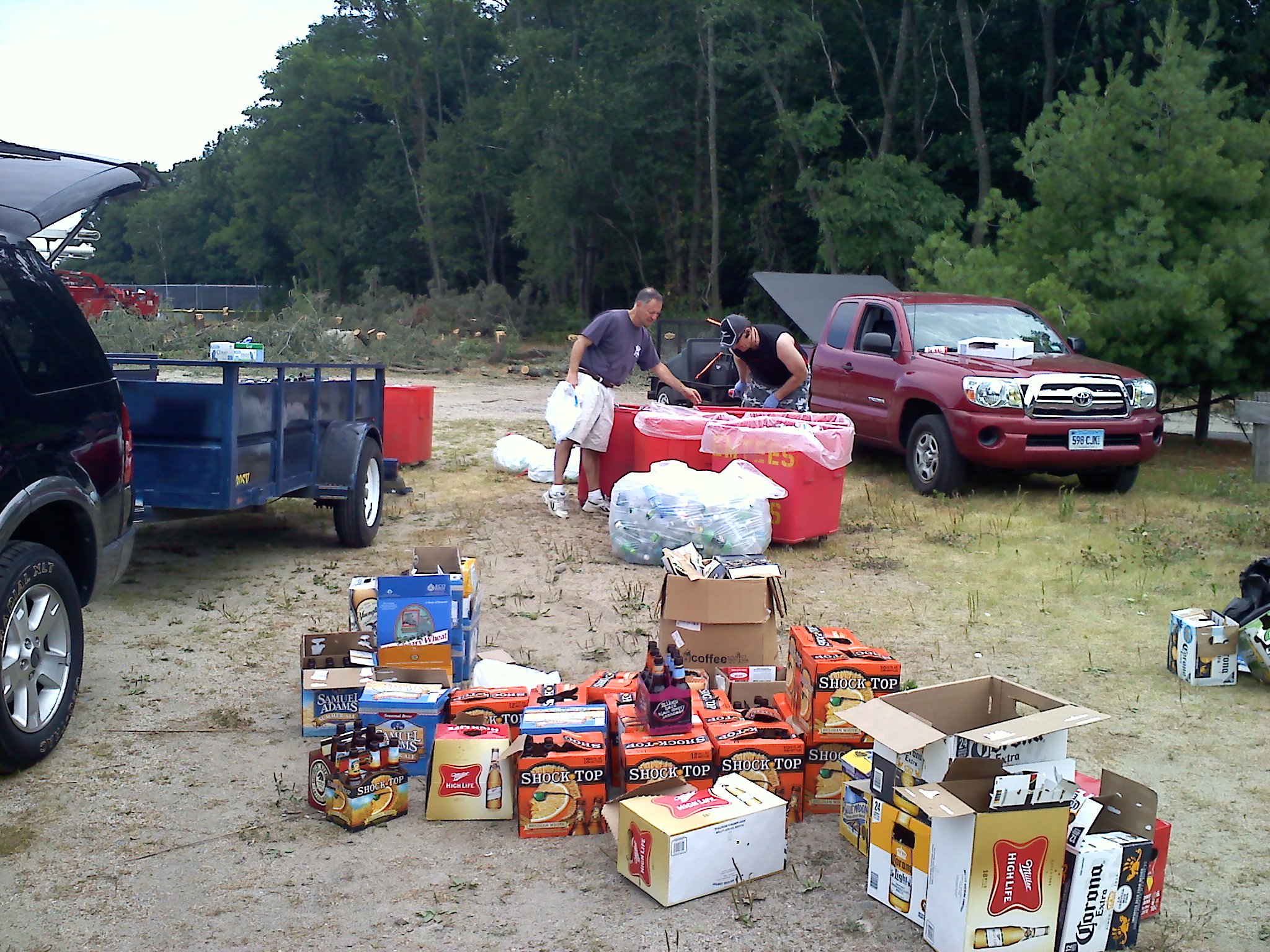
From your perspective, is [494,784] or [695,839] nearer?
[695,839]

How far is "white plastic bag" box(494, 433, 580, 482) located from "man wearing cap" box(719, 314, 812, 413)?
1.76 metres

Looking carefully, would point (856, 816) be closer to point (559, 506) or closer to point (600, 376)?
point (559, 506)

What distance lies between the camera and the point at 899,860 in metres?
3.48

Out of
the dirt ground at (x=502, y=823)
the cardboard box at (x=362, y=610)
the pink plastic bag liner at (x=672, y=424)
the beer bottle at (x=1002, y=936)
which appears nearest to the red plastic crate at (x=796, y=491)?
the dirt ground at (x=502, y=823)

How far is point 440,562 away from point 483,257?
1857 inches

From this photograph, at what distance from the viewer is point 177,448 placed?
659cm

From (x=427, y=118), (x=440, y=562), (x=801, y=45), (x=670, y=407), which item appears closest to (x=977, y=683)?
(x=440, y=562)

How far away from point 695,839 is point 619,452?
20.6 feet

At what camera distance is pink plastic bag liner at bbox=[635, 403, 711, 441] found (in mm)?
8938

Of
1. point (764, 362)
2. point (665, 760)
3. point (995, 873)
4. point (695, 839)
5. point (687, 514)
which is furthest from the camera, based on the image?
point (764, 362)

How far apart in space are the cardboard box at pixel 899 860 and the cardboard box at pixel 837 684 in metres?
0.58

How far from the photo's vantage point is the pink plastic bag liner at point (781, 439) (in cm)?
843

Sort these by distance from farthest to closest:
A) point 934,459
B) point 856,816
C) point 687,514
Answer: point 934,459
point 687,514
point 856,816

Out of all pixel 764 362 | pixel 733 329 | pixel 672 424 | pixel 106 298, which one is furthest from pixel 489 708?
pixel 106 298
